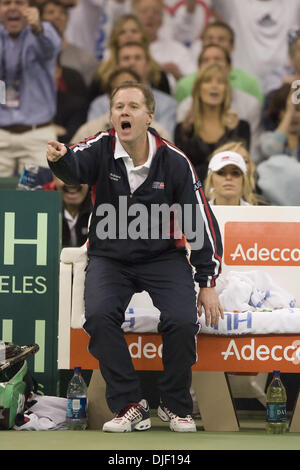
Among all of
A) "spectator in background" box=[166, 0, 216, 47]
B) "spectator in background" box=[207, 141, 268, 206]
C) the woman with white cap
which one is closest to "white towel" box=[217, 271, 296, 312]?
the woman with white cap

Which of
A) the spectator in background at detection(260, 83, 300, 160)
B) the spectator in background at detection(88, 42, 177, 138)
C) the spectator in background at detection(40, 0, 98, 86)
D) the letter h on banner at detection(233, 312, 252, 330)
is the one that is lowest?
the letter h on banner at detection(233, 312, 252, 330)

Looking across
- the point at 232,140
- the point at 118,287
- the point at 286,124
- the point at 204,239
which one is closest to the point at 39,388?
the point at 118,287

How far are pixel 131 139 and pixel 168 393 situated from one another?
3.80 feet

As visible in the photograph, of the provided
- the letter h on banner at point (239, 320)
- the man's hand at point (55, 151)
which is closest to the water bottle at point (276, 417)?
the letter h on banner at point (239, 320)

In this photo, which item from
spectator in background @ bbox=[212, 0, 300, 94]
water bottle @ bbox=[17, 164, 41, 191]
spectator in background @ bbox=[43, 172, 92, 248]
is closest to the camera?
water bottle @ bbox=[17, 164, 41, 191]

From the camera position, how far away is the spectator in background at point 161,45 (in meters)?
7.20

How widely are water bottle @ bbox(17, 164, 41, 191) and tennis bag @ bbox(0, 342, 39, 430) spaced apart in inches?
43.4

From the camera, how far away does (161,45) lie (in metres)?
7.30

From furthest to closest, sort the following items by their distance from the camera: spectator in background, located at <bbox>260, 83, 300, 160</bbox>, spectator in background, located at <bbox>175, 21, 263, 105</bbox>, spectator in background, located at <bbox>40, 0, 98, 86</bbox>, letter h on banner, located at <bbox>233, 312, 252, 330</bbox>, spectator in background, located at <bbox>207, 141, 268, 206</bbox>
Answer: spectator in background, located at <bbox>40, 0, 98, 86</bbox>, spectator in background, located at <bbox>175, 21, 263, 105</bbox>, spectator in background, located at <bbox>260, 83, 300, 160</bbox>, spectator in background, located at <bbox>207, 141, 268, 206</bbox>, letter h on banner, located at <bbox>233, 312, 252, 330</bbox>

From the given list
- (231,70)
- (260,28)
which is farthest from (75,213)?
(260,28)

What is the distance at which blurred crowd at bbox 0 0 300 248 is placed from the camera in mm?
→ 6473

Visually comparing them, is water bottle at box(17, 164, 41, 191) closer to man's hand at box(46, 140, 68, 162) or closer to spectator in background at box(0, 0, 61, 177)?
man's hand at box(46, 140, 68, 162)

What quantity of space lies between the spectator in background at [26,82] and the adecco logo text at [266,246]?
2.53 metres

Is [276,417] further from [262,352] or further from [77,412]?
[77,412]
